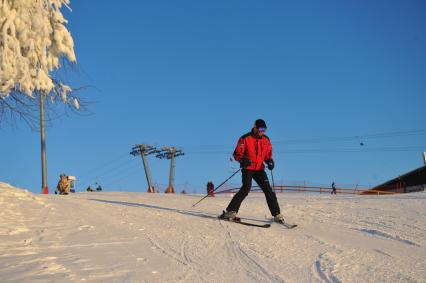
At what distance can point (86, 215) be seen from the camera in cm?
817

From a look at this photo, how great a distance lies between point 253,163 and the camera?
7781mm

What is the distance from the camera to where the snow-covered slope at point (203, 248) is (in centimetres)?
402

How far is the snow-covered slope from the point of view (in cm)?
402

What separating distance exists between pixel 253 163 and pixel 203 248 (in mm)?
2784

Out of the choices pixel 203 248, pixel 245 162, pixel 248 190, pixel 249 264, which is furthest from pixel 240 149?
pixel 249 264

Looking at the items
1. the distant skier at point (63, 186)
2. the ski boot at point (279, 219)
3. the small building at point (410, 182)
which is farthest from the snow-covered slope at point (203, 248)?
the small building at point (410, 182)

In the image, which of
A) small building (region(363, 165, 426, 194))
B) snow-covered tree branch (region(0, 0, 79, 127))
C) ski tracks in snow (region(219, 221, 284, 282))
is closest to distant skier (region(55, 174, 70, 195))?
snow-covered tree branch (region(0, 0, 79, 127))

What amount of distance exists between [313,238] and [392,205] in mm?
4554

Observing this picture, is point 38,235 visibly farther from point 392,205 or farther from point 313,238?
point 392,205

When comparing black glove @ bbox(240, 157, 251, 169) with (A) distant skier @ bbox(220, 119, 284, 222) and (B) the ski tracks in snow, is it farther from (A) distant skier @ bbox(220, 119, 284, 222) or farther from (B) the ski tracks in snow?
(B) the ski tracks in snow

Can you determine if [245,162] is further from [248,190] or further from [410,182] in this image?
[410,182]

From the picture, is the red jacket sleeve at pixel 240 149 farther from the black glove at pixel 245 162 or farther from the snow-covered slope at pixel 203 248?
the snow-covered slope at pixel 203 248

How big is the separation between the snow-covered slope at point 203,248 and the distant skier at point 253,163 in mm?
459

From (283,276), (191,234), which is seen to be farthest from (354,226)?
(283,276)
